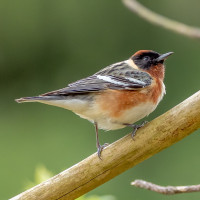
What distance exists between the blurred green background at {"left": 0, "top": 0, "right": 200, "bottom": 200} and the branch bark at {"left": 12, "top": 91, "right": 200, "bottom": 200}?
3226 millimetres

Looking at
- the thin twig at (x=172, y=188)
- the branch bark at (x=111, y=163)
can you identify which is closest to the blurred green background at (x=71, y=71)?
the branch bark at (x=111, y=163)

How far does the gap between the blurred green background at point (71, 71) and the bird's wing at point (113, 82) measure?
266 centimetres

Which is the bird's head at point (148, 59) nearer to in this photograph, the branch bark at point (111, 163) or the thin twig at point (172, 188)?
the branch bark at point (111, 163)

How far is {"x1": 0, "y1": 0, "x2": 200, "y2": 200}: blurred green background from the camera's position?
6.75 m

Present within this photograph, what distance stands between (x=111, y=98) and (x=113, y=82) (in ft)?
0.54

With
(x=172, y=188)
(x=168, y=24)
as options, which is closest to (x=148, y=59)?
(x=168, y=24)

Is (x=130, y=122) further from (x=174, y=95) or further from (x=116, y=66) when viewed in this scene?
(x=174, y=95)

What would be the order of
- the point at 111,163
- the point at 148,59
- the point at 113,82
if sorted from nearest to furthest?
the point at 111,163 → the point at 113,82 → the point at 148,59

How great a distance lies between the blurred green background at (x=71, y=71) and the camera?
22.2 ft

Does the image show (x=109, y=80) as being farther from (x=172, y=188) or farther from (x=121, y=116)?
(x=172, y=188)

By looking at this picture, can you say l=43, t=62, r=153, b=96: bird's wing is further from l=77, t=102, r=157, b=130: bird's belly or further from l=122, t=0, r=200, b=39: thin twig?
l=122, t=0, r=200, b=39: thin twig

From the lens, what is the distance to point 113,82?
3656 mm

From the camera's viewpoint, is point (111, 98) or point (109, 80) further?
point (109, 80)

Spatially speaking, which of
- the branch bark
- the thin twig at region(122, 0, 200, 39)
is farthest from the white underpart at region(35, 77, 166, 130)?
the thin twig at region(122, 0, 200, 39)
